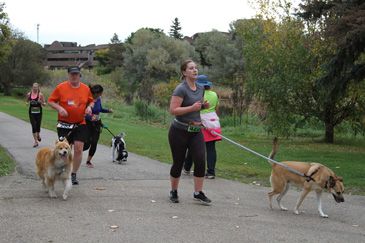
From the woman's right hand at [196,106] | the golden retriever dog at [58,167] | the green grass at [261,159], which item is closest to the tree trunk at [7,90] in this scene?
the green grass at [261,159]

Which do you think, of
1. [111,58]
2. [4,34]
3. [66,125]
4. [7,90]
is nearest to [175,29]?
[111,58]

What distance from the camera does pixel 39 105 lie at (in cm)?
1542

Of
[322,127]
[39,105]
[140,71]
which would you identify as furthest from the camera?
[140,71]

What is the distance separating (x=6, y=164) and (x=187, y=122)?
5.38 metres

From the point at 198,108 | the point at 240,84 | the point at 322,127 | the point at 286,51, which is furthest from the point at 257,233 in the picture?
the point at 240,84

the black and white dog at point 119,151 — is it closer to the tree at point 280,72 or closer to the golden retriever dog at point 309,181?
the golden retriever dog at point 309,181

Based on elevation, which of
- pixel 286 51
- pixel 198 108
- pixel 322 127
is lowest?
pixel 322 127

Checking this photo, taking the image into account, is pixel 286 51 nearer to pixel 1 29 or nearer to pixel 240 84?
pixel 240 84

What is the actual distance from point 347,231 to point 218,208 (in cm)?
197

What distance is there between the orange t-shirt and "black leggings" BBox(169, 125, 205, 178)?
184 centimetres

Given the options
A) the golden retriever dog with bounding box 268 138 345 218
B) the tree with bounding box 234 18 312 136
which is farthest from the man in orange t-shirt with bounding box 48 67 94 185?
the tree with bounding box 234 18 312 136

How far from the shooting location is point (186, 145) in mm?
7949

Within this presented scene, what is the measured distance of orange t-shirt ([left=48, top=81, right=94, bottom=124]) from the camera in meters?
8.73

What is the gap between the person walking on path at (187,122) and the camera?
7.69 meters
